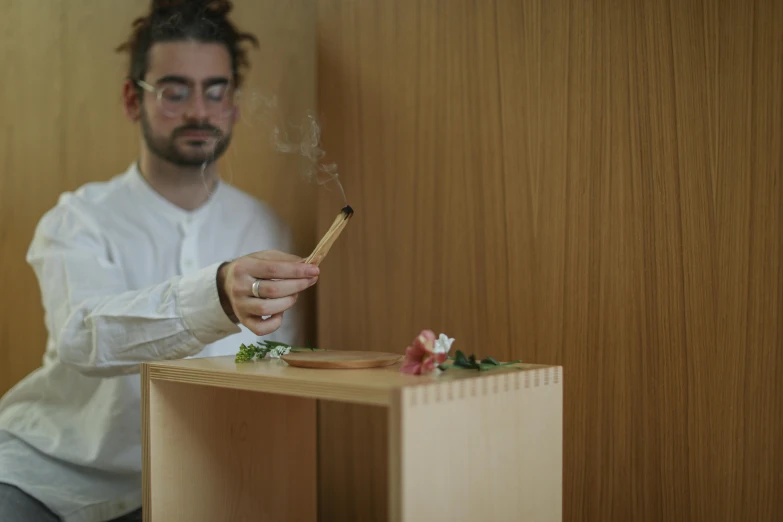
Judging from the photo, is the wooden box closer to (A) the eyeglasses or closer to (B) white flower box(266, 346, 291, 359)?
(B) white flower box(266, 346, 291, 359)

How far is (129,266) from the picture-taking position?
1.76 metres

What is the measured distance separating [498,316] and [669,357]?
0.37 m

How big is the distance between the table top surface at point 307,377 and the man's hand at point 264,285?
8cm

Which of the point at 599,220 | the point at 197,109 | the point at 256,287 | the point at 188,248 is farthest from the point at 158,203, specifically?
the point at 599,220

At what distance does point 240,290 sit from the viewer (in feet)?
4.37

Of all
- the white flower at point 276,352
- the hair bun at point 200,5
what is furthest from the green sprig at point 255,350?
the hair bun at point 200,5

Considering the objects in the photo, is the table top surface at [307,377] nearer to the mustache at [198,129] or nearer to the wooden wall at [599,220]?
the wooden wall at [599,220]

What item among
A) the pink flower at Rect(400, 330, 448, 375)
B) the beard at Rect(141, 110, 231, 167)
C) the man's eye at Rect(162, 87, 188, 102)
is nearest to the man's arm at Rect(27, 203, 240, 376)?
the beard at Rect(141, 110, 231, 167)

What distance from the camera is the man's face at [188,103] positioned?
1.77 metres

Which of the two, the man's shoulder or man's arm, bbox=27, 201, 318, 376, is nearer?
man's arm, bbox=27, 201, 318, 376

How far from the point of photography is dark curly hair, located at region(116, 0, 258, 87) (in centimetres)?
175

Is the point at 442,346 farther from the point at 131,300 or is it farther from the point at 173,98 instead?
the point at 173,98

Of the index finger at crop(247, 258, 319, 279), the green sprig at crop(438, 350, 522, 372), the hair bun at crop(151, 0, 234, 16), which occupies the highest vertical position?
the hair bun at crop(151, 0, 234, 16)

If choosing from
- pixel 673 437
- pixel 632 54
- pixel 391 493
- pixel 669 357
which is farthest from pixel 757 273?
pixel 391 493
